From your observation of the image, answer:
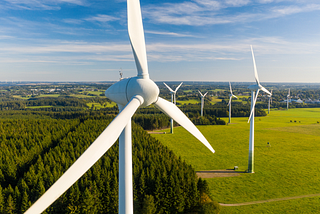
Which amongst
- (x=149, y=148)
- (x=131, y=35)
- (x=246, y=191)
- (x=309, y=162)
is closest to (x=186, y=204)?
(x=246, y=191)

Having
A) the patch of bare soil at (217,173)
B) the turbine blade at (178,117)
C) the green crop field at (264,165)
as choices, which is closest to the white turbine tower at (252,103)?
the patch of bare soil at (217,173)

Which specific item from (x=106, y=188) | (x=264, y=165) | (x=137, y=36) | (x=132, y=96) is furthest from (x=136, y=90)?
(x=264, y=165)

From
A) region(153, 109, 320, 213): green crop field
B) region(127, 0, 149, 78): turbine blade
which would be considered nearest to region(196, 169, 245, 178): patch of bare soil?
region(153, 109, 320, 213): green crop field

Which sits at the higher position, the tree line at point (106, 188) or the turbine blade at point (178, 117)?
the turbine blade at point (178, 117)

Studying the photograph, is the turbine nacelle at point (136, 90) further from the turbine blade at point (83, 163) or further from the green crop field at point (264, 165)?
the green crop field at point (264, 165)

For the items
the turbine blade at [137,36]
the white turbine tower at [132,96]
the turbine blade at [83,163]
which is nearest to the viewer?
the turbine blade at [83,163]

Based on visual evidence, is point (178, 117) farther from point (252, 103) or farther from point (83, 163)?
point (252, 103)

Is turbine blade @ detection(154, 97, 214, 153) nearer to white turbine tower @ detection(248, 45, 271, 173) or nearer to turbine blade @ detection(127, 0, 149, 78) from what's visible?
turbine blade @ detection(127, 0, 149, 78)

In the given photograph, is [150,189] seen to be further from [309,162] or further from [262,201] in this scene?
[309,162]
